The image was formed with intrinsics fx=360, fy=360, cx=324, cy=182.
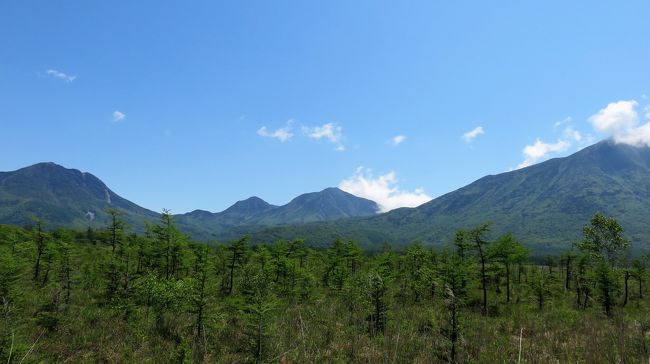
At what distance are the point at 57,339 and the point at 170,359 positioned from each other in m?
6.17

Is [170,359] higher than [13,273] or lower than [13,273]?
lower

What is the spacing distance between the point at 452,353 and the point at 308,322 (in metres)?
9.17

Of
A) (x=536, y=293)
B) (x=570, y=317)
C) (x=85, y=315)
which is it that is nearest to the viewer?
(x=85, y=315)

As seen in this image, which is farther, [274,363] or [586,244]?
[586,244]

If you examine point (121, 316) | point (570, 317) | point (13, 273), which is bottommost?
point (570, 317)

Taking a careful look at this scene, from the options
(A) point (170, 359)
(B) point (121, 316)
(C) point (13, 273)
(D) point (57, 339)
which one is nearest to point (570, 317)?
(A) point (170, 359)

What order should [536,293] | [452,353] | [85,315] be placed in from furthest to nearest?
[536,293]
[85,315]
[452,353]

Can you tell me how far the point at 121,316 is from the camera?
18359 millimetres

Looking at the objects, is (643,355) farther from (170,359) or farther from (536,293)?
(536,293)

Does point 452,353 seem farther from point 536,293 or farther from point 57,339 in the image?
point 536,293

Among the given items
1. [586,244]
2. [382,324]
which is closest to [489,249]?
[382,324]

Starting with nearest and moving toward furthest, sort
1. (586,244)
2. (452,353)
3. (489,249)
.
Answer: (452,353)
(489,249)
(586,244)

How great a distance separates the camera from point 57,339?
14.2 metres

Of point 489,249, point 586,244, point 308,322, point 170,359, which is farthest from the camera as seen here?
point 586,244
